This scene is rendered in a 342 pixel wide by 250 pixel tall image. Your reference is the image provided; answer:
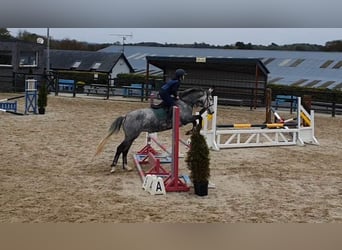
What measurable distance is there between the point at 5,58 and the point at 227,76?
7771 mm

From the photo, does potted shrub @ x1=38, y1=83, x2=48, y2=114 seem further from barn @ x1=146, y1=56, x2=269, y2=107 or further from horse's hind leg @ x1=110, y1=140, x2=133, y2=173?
horse's hind leg @ x1=110, y1=140, x2=133, y2=173

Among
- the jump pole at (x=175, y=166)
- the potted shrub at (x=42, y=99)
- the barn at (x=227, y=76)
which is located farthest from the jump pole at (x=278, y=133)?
the barn at (x=227, y=76)

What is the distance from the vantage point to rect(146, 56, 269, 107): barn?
13.0 meters

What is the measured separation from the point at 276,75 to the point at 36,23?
17.1 metres

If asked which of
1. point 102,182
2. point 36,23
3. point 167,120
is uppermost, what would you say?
point 36,23

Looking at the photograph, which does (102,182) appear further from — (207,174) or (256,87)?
(256,87)

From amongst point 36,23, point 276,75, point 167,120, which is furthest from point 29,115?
point 276,75

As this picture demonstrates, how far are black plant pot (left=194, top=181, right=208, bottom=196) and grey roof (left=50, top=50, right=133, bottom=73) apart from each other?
1783 cm

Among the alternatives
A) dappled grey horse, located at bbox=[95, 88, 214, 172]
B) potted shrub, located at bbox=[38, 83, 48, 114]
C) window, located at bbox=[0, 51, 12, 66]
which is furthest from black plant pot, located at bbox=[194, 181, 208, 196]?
window, located at bbox=[0, 51, 12, 66]

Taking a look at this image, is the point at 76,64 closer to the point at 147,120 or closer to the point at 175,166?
the point at 147,120

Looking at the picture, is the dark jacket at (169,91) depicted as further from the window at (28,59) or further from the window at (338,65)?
the window at (28,59)

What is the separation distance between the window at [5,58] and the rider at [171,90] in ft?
40.8

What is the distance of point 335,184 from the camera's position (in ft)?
14.7

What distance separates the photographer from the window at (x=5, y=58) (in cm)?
1546
